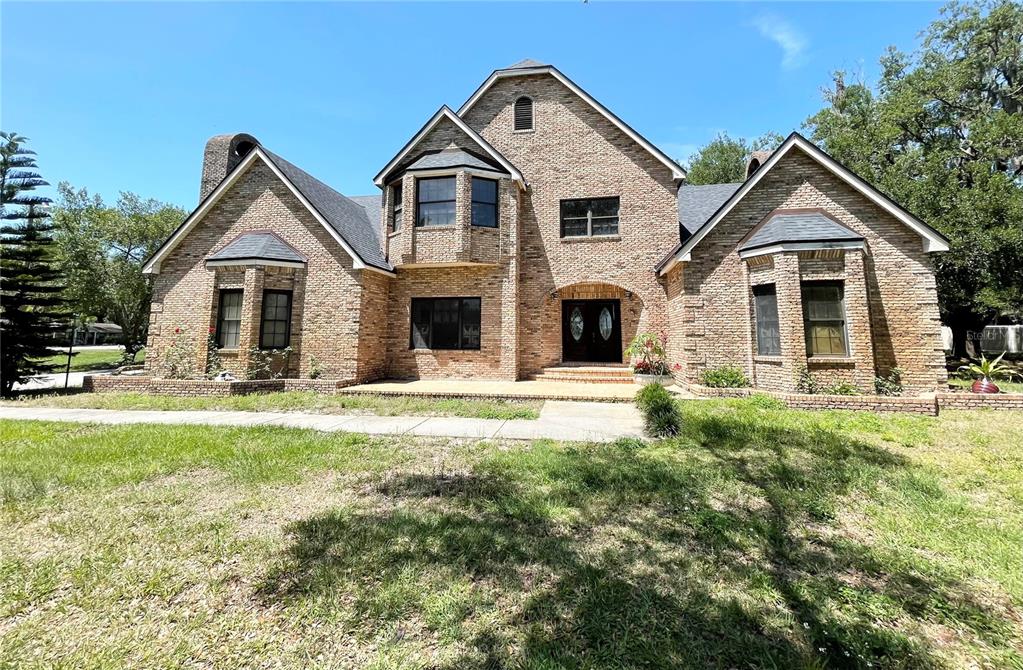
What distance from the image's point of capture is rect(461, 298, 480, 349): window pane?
45.9ft

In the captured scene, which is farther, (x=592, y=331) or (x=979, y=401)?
(x=592, y=331)

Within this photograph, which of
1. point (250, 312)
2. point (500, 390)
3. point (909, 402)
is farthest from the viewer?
point (250, 312)

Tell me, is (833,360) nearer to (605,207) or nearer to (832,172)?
(832,172)

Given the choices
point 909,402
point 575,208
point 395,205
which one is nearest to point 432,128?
point 395,205

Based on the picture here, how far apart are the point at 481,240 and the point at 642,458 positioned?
9.79m

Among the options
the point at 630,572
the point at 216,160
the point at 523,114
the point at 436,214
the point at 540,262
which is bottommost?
the point at 630,572

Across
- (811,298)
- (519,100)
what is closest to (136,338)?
(519,100)

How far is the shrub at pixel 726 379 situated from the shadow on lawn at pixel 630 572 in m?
5.86

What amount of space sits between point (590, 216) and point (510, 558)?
1332 centimetres

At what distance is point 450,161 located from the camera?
43.6 ft

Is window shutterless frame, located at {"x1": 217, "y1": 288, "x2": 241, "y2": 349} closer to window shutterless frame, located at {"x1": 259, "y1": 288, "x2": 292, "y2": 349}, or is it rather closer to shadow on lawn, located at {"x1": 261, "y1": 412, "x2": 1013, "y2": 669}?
window shutterless frame, located at {"x1": 259, "y1": 288, "x2": 292, "y2": 349}

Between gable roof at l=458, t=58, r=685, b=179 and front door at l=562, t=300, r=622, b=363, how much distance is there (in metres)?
5.37

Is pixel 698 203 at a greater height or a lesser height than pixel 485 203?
greater

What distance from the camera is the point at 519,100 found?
1531 centimetres
